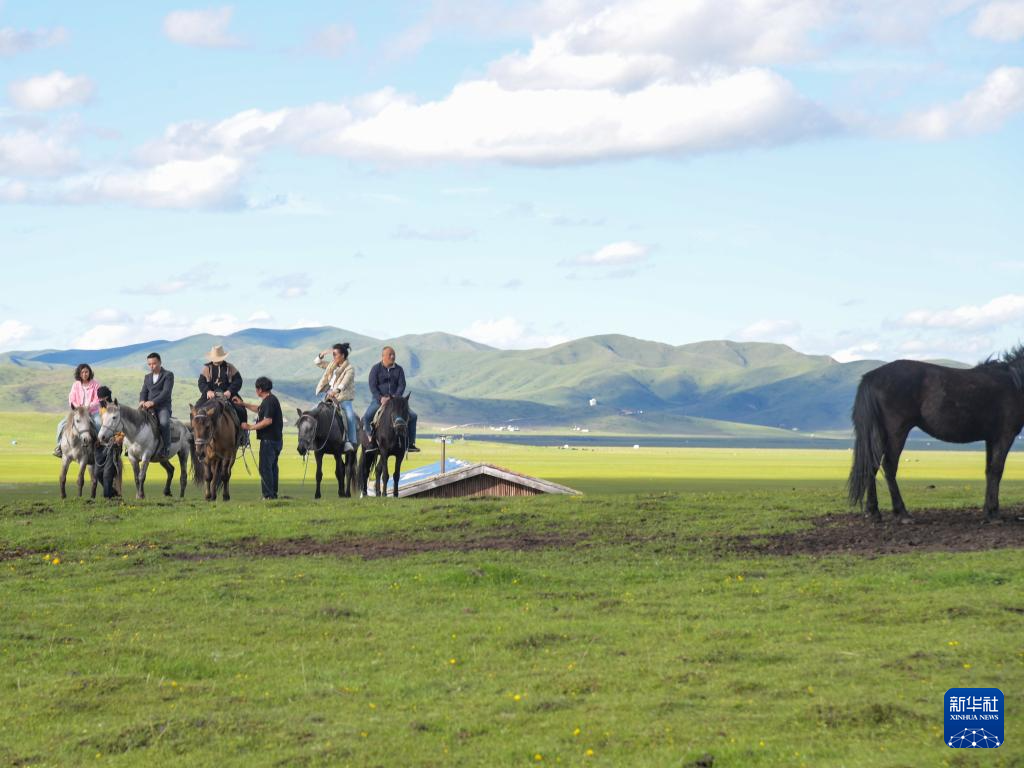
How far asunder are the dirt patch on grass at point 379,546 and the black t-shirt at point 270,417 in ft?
21.8

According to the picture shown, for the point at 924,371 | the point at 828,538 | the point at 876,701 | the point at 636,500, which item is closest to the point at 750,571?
the point at 828,538

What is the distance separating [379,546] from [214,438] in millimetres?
7374

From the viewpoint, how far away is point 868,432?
22.1 m

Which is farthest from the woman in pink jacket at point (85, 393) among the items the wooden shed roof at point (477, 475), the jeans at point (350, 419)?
the wooden shed roof at point (477, 475)

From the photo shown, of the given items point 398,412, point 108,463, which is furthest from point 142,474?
point 398,412

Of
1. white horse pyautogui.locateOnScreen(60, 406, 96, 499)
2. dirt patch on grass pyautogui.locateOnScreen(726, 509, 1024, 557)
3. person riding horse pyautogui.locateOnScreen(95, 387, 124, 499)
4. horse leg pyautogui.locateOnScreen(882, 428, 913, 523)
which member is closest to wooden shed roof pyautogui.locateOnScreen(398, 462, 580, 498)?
person riding horse pyautogui.locateOnScreen(95, 387, 124, 499)

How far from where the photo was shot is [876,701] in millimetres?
10156

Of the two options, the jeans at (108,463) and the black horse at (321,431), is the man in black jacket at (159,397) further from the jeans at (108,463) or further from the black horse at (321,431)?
the black horse at (321,431)

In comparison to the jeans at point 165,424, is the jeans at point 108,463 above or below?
below

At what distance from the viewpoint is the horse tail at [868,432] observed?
2206 centimetres

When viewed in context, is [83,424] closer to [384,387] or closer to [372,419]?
[372,419]

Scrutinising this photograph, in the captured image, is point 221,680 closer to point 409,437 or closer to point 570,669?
point 570,669

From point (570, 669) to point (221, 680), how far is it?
321cm

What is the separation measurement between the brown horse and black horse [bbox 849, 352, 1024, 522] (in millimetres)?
13032
